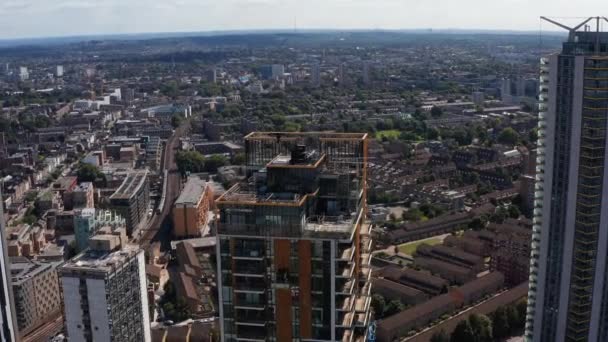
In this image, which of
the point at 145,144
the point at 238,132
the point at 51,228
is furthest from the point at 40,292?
the point at 238,132

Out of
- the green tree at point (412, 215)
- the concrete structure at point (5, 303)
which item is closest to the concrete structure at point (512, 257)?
the green tree at point (412, 215)

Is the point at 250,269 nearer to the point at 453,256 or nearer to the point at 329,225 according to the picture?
the point at 329,225

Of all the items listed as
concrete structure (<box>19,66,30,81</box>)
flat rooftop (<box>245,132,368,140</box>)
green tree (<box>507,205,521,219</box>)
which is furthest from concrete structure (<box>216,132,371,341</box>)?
concrete structure (<box>19,66,30,81</box>)

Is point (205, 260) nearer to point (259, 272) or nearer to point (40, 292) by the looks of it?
point (40, 292)

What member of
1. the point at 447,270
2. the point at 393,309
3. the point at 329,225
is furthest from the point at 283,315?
the point at 447,270

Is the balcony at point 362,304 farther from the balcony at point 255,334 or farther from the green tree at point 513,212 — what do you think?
the green tree at point 513,212

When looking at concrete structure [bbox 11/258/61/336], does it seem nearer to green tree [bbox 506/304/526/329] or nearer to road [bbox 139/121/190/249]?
→ road [bbox 139/121/190/249]
